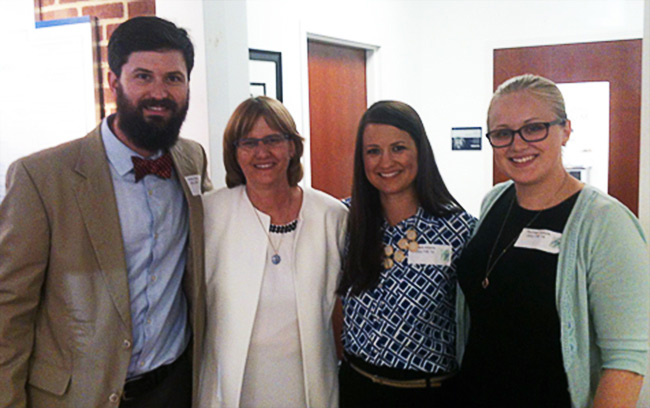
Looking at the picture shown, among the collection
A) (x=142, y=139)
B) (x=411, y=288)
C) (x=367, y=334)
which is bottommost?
(x=367, y=334)

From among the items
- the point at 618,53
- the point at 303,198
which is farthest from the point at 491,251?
the point at 618,53

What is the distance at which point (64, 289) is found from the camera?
1569 mm

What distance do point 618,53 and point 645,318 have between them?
3.56 m

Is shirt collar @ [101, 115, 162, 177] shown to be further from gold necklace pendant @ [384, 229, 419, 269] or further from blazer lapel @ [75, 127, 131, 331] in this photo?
gold necklace pendant @ [384, 229, 419, 269]

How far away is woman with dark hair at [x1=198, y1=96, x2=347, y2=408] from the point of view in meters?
1.87

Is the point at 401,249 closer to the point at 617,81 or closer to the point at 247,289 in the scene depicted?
the point at 247,289

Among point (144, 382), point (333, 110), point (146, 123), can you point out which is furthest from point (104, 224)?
point (333, 110)

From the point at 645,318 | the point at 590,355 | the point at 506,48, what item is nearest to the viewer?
the point at 645,318

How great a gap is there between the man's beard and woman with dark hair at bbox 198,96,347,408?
245mm

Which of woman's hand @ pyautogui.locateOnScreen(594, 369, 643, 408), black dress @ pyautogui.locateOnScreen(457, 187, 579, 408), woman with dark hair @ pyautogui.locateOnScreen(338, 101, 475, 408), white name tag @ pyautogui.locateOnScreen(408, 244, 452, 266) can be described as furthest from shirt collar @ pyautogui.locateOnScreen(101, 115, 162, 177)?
woman's hand @ pyautogui.locateOnScreen(594, 369, 643, 408)

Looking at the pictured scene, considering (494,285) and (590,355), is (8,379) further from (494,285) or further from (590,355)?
(590,355)

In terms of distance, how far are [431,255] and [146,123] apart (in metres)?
0.96

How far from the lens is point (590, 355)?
5.09ft

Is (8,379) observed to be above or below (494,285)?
below
